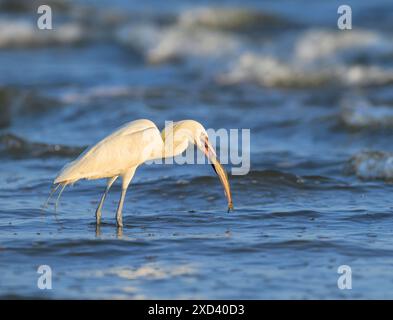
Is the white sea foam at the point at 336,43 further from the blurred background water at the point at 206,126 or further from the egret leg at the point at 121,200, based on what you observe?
the egret leg at the point at 121,200

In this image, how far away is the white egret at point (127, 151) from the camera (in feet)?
25.9

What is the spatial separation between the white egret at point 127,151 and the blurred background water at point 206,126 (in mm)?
453

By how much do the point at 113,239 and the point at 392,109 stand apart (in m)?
7.68

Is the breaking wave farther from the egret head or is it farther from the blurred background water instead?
the egret head

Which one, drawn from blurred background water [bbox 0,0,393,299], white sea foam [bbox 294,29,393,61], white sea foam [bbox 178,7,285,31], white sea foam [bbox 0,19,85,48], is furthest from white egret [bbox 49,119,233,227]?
white sea foam [bbox 0,19,85,48]

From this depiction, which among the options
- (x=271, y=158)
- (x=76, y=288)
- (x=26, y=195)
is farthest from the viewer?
(x=271, y=158)

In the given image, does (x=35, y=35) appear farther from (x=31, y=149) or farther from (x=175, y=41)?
(x=31, y=149)

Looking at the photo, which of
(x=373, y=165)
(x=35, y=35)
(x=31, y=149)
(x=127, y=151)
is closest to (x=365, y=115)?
(x=373, y=165)

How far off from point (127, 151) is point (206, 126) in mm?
5432

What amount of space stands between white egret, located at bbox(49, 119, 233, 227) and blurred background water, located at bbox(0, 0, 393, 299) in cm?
45

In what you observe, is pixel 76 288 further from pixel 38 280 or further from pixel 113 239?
pixel 113 239

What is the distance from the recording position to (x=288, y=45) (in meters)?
19.5

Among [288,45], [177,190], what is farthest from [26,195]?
[288,45]

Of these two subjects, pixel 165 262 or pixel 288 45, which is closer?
pixel 165 262
